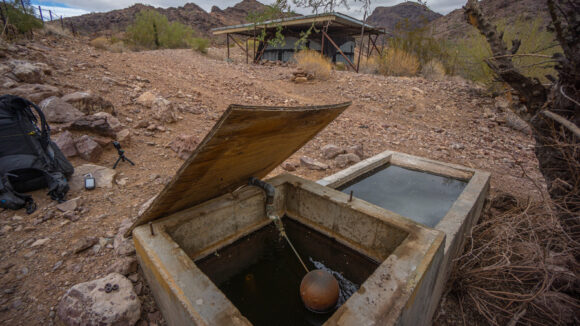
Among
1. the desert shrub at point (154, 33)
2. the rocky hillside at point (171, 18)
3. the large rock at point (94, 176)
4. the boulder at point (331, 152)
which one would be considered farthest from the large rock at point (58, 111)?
the rocky hillside at point (171, 18)

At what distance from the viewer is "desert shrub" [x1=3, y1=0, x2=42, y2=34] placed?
8.95 m

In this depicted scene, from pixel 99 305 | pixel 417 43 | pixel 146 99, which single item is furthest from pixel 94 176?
pixel 417 43

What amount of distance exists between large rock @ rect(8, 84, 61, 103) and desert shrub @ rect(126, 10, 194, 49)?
40.8ft

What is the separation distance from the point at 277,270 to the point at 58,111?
14.8 ft

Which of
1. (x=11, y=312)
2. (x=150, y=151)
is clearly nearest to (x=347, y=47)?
(x=150, y=151)

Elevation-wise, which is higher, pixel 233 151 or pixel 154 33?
pixel 154 33

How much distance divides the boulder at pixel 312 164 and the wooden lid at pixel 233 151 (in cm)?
197

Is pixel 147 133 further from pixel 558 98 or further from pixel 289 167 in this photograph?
pixel 558 98

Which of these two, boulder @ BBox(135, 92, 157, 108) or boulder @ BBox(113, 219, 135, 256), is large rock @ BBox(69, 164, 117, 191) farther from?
boulder @ BBox(135, 92, 157, 108)

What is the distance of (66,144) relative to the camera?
359 cm

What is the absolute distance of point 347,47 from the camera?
53.8ft

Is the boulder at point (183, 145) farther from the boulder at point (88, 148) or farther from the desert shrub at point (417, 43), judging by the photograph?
the desert shrub at point (417, 43)

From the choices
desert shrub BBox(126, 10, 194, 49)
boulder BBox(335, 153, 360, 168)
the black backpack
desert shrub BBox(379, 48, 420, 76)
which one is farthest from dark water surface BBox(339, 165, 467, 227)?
desert shrub BBox(126, 10, 194, 49)

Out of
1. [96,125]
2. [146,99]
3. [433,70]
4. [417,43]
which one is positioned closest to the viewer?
[96,125]
